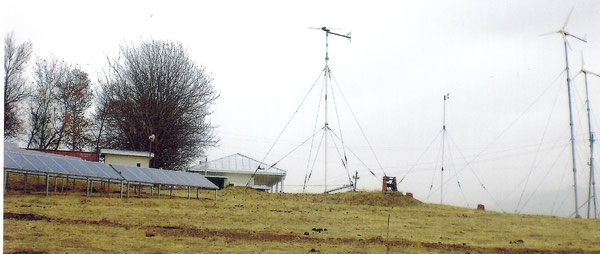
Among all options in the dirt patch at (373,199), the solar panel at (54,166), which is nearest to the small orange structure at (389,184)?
the dirt patch at (373,199)

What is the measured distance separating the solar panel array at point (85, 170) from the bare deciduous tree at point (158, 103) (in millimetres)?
15715

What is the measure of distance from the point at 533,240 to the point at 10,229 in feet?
39.6

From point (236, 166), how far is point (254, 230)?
35.2 meters

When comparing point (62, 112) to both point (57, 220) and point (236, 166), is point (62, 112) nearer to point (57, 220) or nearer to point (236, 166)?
point (236, 166)

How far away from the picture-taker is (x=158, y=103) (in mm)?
39594

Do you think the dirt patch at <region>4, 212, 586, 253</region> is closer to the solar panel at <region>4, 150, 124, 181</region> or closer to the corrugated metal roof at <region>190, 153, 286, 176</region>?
the solar panel at <region>4, 150, 124, 181</region>

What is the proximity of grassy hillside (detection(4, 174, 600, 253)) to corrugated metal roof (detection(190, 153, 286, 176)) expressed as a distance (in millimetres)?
26792

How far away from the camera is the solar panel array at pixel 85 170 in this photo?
16141 mm

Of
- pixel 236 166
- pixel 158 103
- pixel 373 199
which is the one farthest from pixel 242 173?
pixel 373 199

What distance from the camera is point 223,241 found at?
36.2 feet

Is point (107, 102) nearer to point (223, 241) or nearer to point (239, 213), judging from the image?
point (239, 213)

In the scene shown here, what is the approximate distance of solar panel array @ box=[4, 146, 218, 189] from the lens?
1614 centimetres

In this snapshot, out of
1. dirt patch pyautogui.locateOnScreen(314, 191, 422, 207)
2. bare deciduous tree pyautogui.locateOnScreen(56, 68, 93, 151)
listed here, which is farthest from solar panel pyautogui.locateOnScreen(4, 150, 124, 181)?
bare deciduous tree pyautogui.locateOnScreen(56, 68, 93, 151)

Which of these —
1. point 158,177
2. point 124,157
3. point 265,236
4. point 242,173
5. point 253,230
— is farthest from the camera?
point 242,173
